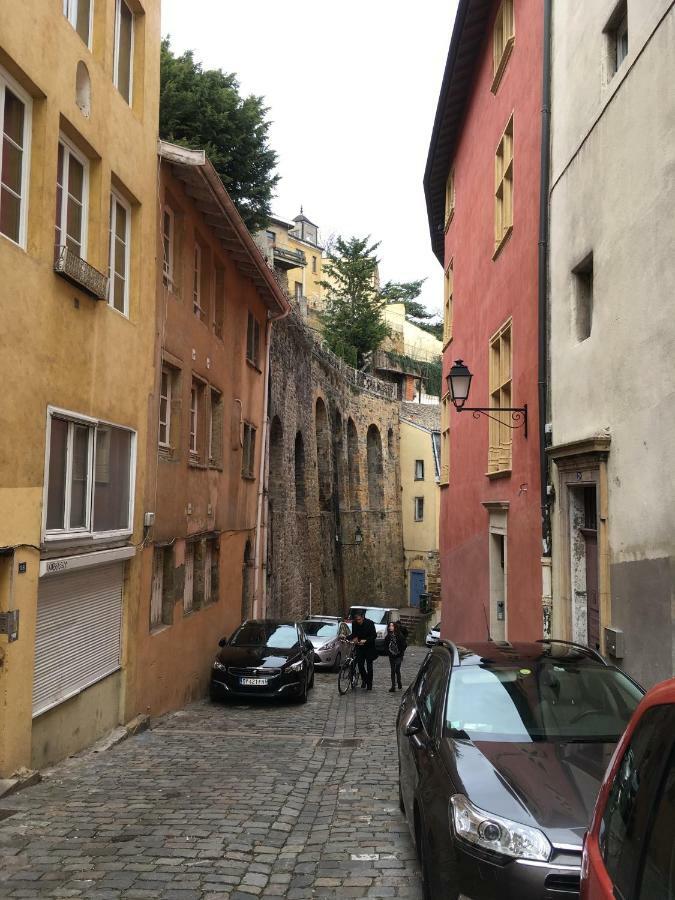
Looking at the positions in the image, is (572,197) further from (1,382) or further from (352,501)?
(352,501)

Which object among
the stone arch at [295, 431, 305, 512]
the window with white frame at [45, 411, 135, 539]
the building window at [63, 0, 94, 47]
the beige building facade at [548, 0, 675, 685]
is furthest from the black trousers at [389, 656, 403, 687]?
the stone arch at [295, 431, 305, 512]

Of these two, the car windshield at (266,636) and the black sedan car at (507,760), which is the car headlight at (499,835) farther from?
the car windshield at (266,636)

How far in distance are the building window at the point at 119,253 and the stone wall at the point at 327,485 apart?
11530 mm

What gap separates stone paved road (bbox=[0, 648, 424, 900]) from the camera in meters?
4.91

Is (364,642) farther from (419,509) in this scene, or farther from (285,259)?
(285,259)

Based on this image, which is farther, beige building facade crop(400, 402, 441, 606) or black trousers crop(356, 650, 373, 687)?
beige building facade crop(400, 402, 441, 606)

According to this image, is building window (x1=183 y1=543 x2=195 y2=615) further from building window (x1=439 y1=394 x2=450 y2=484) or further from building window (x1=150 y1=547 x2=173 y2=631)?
building window (x1=439 y1=394 x2=450 y2=484)

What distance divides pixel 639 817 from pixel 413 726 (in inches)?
124

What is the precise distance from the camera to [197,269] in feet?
48.3

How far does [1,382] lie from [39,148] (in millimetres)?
2486

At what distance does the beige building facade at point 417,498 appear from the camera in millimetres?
45719

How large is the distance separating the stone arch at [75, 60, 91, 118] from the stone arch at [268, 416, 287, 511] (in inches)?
600

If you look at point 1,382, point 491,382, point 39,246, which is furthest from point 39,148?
point 491,382

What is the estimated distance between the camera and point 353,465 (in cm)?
4000
